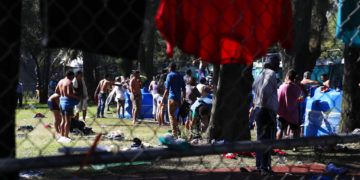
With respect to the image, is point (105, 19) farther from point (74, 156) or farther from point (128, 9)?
point (74, 156)

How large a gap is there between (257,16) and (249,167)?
6.33m

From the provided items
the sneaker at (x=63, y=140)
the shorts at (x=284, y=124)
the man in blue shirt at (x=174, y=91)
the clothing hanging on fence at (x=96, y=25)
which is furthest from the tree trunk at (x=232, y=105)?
the clothing hanging on fence at (x=96, y=25)

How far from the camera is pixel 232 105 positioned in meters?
9.85

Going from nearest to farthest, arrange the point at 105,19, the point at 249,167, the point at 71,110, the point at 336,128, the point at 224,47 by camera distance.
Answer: the point at 105,19
the point at 224,47
the point at 249,167
the point at 336,128
the point at 71,110

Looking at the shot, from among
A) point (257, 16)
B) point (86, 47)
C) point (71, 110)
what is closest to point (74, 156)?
point (86, 47)

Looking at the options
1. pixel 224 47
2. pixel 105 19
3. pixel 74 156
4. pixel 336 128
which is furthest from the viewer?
pixel 336 128

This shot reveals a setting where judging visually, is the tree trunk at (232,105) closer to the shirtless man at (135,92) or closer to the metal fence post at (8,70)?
the shirtless man at (135,92)

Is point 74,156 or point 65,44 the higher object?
point 65,44

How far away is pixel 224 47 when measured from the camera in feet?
9.41

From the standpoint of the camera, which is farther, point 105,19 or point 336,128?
point 336,128

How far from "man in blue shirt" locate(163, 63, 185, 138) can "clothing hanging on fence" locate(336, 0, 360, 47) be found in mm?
10143

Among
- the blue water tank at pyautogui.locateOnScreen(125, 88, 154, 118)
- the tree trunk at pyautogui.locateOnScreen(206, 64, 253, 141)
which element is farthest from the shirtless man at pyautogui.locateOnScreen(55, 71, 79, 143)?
the blue water tank at pyautogui.locateOnScreen(125, 88, 154, 118)

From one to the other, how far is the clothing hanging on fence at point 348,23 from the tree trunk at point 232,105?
19.8 feet

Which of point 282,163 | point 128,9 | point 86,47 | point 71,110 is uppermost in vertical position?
point 128,9
